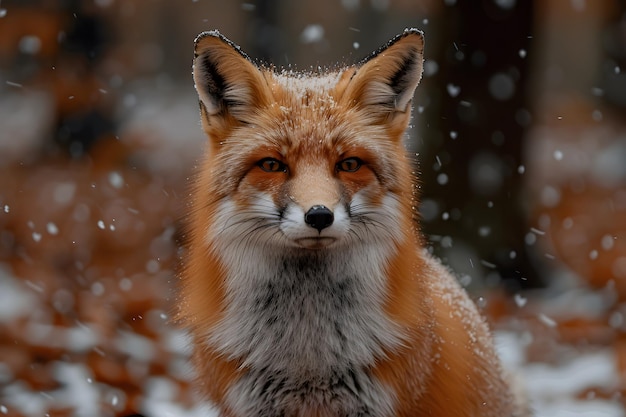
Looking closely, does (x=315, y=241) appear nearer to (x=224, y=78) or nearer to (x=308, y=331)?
(x=308, y=331)

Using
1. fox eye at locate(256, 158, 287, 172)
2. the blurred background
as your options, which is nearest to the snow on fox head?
fox eye at locate(256, 158, 287, 172)

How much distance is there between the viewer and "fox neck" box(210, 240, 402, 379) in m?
3.03

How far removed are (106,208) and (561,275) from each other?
543 cm

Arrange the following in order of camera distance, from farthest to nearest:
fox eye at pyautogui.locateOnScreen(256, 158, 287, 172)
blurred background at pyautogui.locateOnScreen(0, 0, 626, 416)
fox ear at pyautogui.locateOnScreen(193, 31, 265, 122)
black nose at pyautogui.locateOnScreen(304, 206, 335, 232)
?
blurred background at pyautogui.locateOnScreen(0, 0, 626, 416)
fox ear at pyautogui.locateOnScreen(193, 31, 265, 122)
fox eye at pyautogui.locateOnScreen(256, 158, 287, 172)
black nose at pyautogui.locateOnScreen(304, 206, 335, 232)

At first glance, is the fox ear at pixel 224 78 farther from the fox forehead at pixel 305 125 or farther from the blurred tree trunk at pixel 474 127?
the blurred tree trunk at pixel 474 127

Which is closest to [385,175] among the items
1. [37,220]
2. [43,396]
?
[43,396]

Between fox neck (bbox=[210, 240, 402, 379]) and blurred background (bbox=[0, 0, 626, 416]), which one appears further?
blurred background (bbox=[0, 0, 626, 416])

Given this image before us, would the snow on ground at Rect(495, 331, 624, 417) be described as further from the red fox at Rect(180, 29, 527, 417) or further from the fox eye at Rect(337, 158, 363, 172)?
the fox eye at Rect(337, 158, 363, 172)

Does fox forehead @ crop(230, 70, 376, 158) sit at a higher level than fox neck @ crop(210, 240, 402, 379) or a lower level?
higher

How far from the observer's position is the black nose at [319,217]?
2676 millimetres

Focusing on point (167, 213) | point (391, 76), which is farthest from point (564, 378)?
point (167, 213)

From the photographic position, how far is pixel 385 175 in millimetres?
3033

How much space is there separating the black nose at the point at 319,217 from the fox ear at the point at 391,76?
24.6 inches

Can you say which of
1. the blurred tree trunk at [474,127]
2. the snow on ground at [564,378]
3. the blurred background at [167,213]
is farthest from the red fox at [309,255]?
the blurred tree trunk at [474,127]
